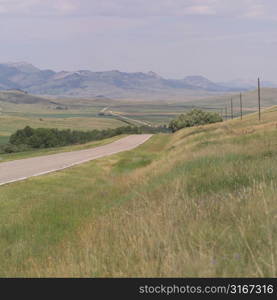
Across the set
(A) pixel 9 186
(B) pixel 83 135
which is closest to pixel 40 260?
(A) pixel 9 186

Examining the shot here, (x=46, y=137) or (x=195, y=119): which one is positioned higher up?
(x=195, y=119)

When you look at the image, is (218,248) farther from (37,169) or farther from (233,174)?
(37,169)

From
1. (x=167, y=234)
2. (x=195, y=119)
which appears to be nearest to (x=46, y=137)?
(x=195, y=119)

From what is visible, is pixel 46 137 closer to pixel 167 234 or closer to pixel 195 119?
pixel 195 119

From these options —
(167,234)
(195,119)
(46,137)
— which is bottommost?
(46,137)

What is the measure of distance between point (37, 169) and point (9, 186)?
9.13m

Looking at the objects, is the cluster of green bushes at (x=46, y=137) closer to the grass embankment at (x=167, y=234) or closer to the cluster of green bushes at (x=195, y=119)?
the cluster of green bushes at (x=195, y=119)

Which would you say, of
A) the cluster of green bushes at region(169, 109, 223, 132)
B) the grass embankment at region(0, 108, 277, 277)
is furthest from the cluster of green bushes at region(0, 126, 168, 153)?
the grass embankment at region(0, 108, 277, 277)

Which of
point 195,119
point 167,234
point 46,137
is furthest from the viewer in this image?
point 195,119

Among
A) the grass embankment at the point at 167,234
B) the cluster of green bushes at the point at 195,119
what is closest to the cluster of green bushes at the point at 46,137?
the cluster of green bushes at the point at 195,119

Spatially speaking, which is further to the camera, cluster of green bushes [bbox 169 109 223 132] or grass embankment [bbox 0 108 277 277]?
cluster of green bushes [bbox 169 109 223 132]

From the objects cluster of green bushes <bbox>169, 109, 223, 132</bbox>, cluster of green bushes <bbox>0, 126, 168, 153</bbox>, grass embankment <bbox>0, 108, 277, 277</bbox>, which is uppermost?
grass embankment <bbox>0, 108, 277, 277</bbox>

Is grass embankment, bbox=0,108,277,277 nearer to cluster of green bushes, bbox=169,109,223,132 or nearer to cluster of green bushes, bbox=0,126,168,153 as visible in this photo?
cluster of green bushes, bbox=0,126,168,153

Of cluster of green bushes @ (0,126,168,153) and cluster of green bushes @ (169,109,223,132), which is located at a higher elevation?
cluster of green bushes @ (169,109,223,132)
